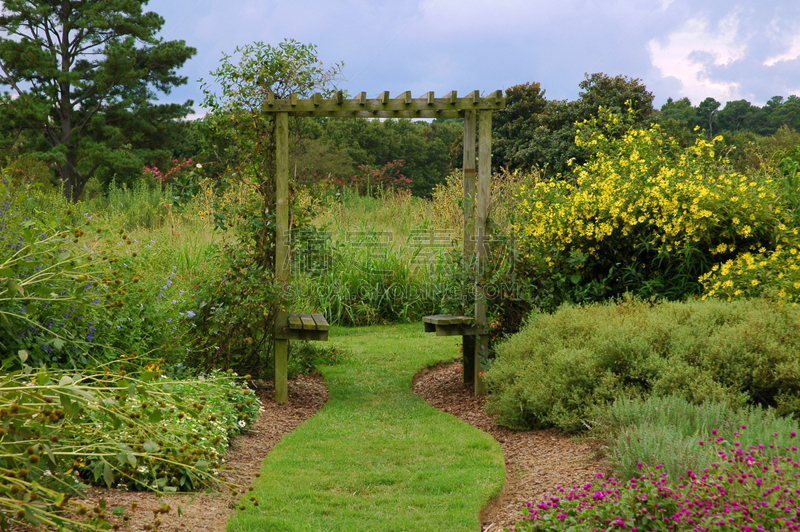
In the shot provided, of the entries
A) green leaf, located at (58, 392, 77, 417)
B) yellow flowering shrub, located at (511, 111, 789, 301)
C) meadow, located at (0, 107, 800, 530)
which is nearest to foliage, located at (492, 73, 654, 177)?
meadow, located at (0, 107, 800, 530)

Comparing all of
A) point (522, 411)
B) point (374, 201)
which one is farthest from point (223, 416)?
point (374, 201)

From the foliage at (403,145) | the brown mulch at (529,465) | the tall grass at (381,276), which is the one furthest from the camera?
the foliage at (403,145)

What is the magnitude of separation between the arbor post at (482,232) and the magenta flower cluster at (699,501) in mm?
2774

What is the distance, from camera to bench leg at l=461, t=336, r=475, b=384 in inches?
226

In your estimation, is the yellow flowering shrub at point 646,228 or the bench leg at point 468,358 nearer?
the yellow flowering shrub at point 646,228

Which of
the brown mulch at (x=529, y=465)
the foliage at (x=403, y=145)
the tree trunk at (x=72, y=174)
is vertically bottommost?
the brown mulch at (x=529, y=465)

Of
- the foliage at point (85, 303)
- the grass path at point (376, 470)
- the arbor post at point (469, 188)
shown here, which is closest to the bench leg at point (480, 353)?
the grass path at point (376, 470)

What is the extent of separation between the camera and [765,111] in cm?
2791

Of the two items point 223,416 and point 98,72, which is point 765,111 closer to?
point 98,72

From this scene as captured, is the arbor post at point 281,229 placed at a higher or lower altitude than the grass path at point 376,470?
higher

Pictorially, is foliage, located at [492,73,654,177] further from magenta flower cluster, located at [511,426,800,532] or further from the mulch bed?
magenta flower cluster, located at [511,426,800,532]

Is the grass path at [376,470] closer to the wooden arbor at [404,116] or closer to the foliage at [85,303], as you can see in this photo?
the wooden arbor at [404,116]

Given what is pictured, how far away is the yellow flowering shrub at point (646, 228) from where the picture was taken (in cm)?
523

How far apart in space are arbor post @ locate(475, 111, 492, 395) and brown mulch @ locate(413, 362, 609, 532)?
0.48 m
